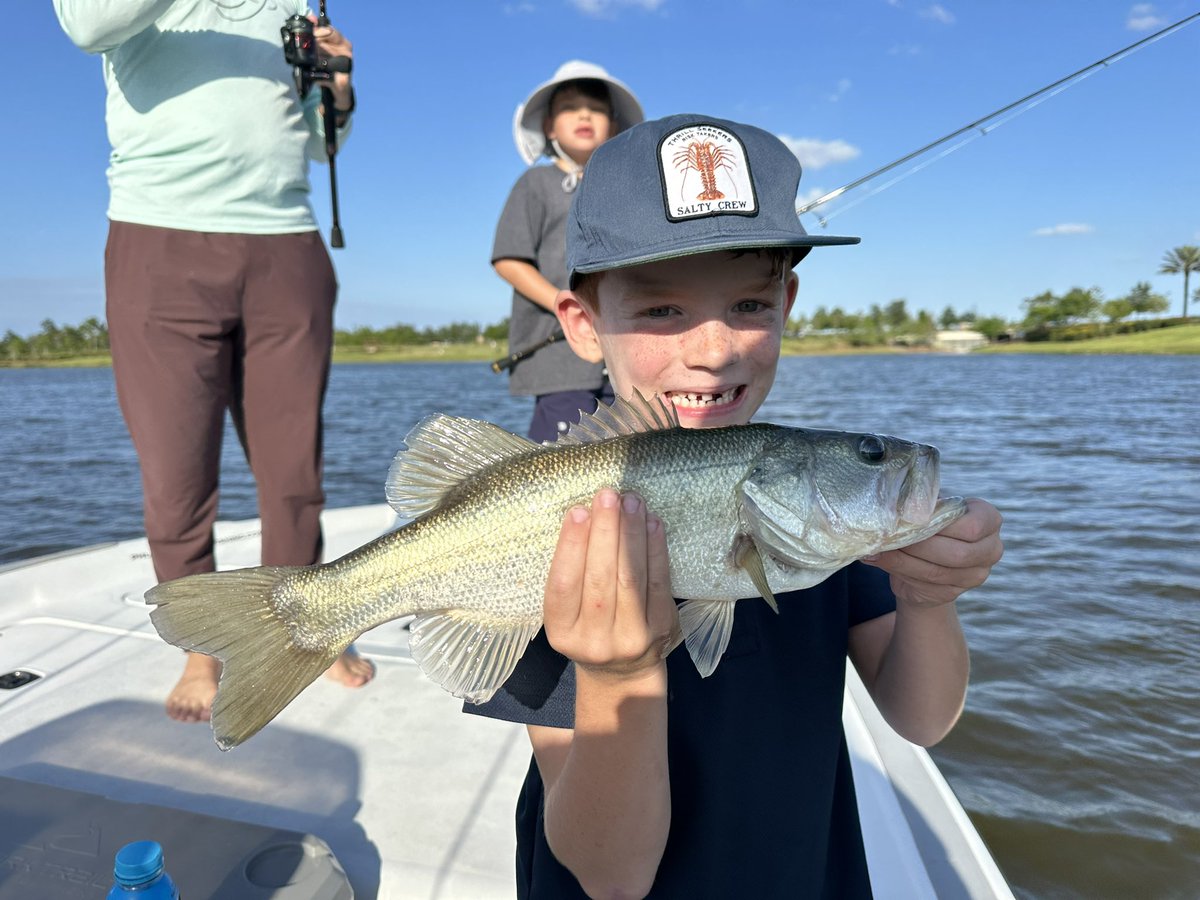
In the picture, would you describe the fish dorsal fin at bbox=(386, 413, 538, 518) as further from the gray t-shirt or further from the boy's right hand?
the gray t-shirt

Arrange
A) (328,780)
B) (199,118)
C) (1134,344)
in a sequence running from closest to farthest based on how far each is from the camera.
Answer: (328,780) < (199,118) < (1134,344)

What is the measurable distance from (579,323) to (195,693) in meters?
2.39

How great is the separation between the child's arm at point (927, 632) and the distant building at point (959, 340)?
103 m

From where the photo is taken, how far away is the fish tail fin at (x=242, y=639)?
4.94 ft

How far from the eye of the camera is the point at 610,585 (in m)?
1.33

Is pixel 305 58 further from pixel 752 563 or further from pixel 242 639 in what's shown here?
pixel 752 563

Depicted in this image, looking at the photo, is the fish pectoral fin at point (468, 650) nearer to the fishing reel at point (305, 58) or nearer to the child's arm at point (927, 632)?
the child's arm at point (927, 632)

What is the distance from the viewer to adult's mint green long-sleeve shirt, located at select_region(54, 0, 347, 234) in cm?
306

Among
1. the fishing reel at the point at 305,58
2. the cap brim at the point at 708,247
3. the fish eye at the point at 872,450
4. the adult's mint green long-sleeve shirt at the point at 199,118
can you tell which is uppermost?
the fishing reel at the point at 305,58

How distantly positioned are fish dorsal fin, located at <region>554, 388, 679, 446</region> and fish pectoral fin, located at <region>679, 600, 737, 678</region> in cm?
38

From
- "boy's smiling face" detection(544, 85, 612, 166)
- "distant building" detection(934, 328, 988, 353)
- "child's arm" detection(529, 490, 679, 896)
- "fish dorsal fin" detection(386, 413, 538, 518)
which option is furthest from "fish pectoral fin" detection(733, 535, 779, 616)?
"distant building" detection(934, 328, 988, 353)

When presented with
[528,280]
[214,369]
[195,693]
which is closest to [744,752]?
[195,693]

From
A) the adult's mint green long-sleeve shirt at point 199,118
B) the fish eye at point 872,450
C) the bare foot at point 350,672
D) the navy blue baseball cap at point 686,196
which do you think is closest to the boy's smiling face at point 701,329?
the navy blue baseball cap at point 686,196

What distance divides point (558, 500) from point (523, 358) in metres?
3.14
